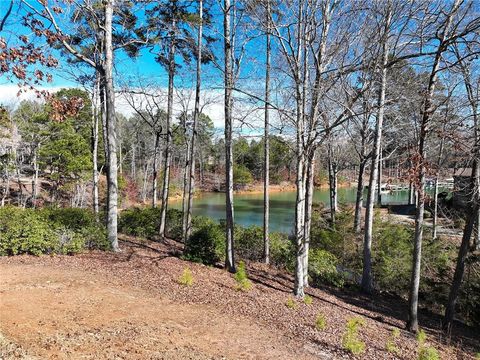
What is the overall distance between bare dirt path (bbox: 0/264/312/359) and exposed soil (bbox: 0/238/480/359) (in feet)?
0.04

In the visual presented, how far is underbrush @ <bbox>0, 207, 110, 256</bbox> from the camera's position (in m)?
6.98

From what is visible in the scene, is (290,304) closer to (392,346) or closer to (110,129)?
(392,346)

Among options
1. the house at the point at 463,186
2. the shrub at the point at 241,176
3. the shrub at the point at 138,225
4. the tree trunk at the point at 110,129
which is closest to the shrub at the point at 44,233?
the tree trunk at the point at 110,129

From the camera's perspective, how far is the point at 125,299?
5.17 m

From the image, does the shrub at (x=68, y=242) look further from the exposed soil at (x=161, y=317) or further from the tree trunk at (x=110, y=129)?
the tree trunk at (x=110, y=129)

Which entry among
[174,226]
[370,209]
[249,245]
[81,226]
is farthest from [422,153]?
[174,226]

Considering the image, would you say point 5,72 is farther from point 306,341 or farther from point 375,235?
point 375,235

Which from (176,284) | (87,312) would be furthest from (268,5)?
(87,312)

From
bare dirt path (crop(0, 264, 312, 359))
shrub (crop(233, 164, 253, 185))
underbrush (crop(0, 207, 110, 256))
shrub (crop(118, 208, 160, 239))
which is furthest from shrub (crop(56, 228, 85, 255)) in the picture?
shrub (crop(233, 164, 253, 185))

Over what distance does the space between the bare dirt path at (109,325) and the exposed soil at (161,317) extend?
0.04 feet

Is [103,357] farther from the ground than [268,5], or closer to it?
closer to it

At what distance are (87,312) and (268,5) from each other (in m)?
5.89

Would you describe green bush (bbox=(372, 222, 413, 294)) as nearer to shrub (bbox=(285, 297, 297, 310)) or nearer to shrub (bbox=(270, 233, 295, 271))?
shrub (bbox=(270, 233, 295, 271))

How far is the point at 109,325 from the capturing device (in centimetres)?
417
